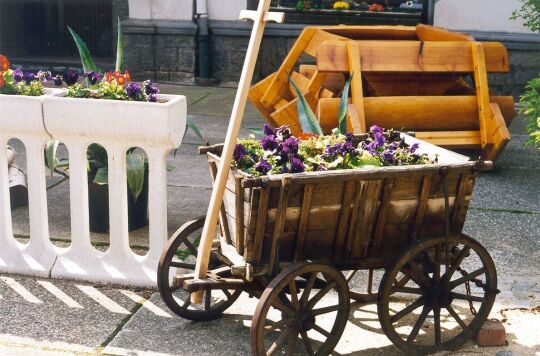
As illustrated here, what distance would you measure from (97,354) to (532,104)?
12.4 ft

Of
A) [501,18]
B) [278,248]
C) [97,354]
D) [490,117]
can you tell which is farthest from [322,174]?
[501,18]

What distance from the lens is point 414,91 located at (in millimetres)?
7289

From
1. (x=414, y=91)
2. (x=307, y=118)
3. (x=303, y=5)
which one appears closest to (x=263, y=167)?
(x=307, y=118)

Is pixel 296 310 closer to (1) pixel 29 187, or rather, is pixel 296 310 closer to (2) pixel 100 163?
(1) pixel 29 187

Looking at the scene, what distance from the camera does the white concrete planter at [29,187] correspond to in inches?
183

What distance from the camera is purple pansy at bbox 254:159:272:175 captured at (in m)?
3.78

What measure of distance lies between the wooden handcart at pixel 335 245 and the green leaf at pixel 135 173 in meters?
1.02

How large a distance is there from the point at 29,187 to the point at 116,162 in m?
0.54

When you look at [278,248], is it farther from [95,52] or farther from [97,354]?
[95,52]

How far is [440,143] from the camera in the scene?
6844mm

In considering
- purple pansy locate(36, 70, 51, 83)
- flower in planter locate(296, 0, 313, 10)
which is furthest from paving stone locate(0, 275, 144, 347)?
flower in planter locate(296, 0, 313, 10)

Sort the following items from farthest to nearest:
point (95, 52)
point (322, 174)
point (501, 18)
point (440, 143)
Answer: point (95, 52) → point (501, 18) → point (440, 143) → point (322, 174)

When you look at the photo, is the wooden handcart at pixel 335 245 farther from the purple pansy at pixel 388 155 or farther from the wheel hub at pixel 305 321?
the purple pansy at pixel 388 155

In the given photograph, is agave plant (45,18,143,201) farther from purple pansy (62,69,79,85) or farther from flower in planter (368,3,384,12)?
flower in planter (368,3,384,12)
